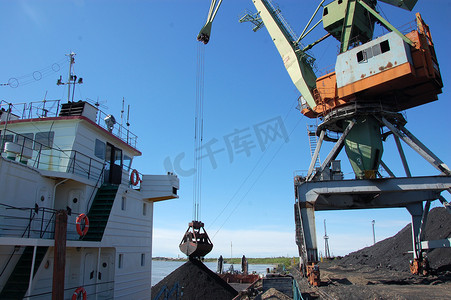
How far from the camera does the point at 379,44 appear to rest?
1825cm

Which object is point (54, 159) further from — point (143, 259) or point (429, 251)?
point (429, 251)

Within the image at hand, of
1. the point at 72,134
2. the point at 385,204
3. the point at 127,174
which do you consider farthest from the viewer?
the point at 385,204

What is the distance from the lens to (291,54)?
23.6 m

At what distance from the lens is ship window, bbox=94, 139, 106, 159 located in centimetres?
1323

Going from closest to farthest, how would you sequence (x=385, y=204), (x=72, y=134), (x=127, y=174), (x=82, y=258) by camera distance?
1. (x=82, y=258)
2. (x=72, y=134)
3. (x=127, y=174)
4. (x=385, y=204)

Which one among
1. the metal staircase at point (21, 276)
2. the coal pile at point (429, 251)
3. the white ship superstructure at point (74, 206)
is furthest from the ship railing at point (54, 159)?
the coal pile at point (429, 251)

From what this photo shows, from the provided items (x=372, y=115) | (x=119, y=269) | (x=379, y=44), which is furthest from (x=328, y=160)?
(x=119, y=269)

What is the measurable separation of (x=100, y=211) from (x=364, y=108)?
16180mm

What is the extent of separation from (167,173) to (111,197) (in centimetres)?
366

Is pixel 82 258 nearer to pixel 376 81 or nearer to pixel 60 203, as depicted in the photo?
pixel 60 203

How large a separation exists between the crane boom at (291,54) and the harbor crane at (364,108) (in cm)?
8

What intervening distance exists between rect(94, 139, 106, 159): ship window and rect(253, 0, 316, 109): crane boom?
14.8 m

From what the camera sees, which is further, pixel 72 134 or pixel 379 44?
pixel 379 44

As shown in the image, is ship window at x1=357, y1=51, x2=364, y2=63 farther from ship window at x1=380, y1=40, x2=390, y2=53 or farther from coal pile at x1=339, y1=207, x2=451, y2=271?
coal pile at x1=339, y1=207, x2=451, y2=271
